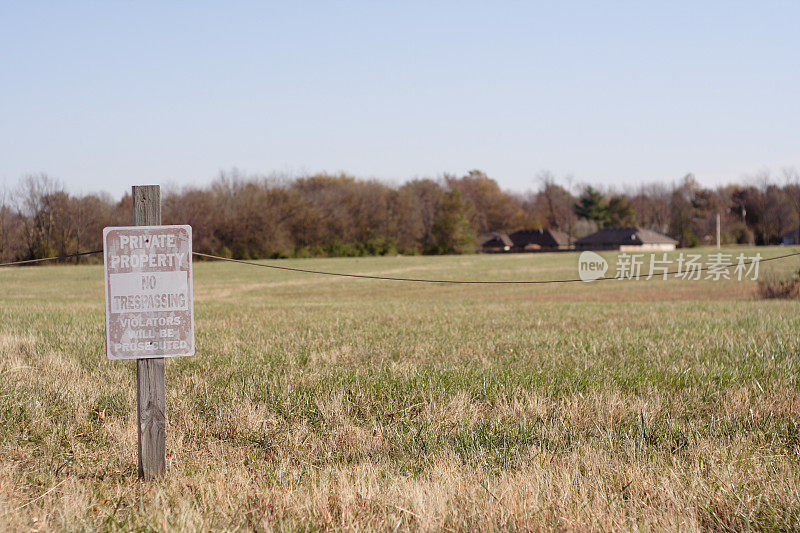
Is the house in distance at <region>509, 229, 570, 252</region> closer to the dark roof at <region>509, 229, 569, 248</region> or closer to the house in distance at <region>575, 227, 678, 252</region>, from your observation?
the dark roof at <region>509, 229, 569, 248</region>

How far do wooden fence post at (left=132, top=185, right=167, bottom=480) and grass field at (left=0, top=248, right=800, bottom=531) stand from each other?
0.61 feet

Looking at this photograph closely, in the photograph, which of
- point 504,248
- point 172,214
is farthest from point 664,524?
point 504,248

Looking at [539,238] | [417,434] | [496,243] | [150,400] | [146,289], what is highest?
[539,238]

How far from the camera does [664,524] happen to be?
3.66 m

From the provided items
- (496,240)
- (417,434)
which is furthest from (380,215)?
(417,434)

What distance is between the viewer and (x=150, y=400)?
471 centimetres

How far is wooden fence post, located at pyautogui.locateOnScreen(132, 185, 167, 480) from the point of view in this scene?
468 cm

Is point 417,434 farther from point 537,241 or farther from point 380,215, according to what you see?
point 537,241

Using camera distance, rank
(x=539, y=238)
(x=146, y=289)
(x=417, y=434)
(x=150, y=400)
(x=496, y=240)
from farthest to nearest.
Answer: (x=539, y=238) < (x=496, y=240) < (x=417, y=434) < (x=150, y=400) < (x=146, y=289)

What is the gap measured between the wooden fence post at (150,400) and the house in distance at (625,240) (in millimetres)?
116704

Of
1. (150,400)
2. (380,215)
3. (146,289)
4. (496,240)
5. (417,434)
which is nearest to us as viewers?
(146,289)

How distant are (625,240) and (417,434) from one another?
120 metres

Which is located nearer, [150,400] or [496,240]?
[150,400]

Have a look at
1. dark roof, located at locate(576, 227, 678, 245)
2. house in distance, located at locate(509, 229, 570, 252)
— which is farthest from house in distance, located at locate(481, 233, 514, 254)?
dark roof, located at locate(576, 227, 678, 245)
